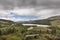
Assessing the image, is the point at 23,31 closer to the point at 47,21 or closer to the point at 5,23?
the point at 5,23

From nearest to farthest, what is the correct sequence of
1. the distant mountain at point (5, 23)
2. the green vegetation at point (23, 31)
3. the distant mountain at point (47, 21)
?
the green vegetation at point (23, 31) < the distant mountain at point (5, 23) < the distant mountain at point (47, 21)

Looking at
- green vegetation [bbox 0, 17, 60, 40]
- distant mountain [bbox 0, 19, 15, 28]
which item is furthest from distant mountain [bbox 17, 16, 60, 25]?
distant mountain [bbox 0, 19, 15, 28]

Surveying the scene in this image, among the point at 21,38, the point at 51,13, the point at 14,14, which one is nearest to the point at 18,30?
the point at 21,38

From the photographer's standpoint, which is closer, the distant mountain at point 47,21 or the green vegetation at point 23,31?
the green vegetation at point 23,31

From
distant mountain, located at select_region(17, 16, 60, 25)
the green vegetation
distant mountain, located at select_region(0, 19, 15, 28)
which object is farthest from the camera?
distant mountain, located at select_region(17, 16, 60, 25)

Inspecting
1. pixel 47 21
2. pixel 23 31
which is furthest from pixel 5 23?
pixel 47 21

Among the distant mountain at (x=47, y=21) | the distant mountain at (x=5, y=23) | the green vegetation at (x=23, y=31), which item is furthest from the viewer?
the distant mountain at (x=47, y=21)

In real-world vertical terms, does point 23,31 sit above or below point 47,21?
below

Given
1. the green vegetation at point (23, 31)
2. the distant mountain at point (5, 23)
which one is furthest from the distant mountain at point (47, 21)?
the distant mountain at point (5, 23)

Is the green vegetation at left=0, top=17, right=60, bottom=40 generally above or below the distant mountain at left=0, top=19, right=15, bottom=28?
below

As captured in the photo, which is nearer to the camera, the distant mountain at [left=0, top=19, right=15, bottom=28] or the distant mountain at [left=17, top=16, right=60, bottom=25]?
the distant mountain at [left=0, top=19, right=15, bottom=28]

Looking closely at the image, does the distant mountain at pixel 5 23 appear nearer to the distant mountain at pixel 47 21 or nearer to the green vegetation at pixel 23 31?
the green vegetation at pixel 23 31

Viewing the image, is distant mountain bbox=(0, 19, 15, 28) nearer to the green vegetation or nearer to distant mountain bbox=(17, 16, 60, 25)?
the green vegetation
